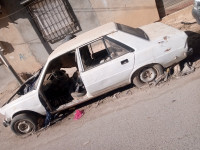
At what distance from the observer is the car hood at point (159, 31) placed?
19.0 feet

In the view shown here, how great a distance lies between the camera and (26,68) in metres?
11.9

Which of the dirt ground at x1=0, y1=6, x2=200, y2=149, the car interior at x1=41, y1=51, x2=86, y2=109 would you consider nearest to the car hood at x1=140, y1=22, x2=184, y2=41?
the dirt ground at x1=0, y1=6, x2=200, y2=149

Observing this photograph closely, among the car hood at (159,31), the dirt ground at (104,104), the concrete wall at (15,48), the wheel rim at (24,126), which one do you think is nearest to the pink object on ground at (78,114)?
the dirt ground at (104,104)

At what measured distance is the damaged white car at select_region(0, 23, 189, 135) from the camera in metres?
5.73

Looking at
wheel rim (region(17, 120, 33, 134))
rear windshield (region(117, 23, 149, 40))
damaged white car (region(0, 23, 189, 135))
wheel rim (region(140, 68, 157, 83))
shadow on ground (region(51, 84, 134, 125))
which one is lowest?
shadow on ground (region(51, 84, 134, 125))

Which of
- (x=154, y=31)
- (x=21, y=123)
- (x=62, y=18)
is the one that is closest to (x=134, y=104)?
(x=154, y=31)

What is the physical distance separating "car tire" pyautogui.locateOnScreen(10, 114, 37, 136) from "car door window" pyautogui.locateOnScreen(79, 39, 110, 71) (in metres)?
1.99

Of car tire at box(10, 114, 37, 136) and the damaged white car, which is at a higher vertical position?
the damaged white car

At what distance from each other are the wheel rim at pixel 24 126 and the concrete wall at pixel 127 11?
5907mm

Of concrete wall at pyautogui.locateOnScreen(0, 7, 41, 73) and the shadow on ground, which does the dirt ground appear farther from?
concrete wall at pyautogui.locateOnScreen(0, 7, 41, 73)

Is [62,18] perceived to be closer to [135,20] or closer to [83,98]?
[135,20]

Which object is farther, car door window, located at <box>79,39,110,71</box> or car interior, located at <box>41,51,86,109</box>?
car interior, located at <box>41,51,86,109</box>

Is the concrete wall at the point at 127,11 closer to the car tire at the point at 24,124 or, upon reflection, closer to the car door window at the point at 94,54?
the car door window at the point at 94,54

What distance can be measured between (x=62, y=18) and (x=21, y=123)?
236 inches
